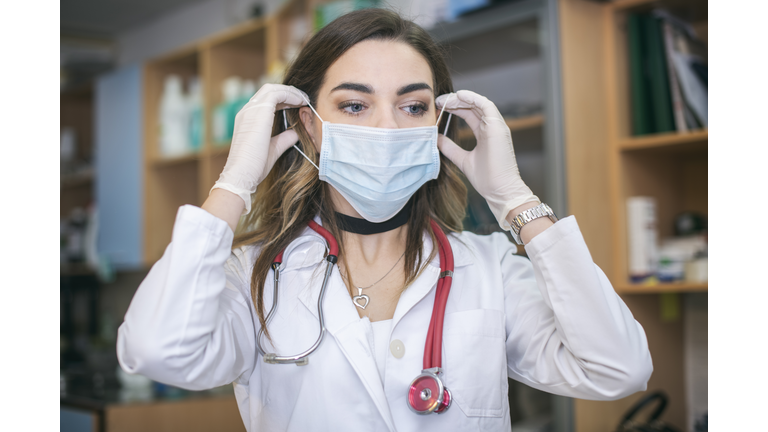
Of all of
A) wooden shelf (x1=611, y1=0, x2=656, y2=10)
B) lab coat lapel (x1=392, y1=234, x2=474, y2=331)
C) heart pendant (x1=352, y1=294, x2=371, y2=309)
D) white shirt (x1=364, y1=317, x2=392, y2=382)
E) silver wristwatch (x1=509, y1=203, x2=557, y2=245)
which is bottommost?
white shirt (x1=364, y1=317, x2=392, y2=382)

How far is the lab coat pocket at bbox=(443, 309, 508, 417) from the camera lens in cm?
111

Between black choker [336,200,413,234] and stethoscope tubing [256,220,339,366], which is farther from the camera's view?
black choker [336,200,413,234]

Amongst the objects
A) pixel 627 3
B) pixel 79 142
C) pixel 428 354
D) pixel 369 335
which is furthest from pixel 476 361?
pixel 79 142

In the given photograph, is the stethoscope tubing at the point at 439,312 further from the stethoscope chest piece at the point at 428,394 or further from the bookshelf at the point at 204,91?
the bookshelf at the point at 204,91

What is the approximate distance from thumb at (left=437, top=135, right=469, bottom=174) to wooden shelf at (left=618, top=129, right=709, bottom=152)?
914mm

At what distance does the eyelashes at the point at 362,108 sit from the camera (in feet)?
3.89

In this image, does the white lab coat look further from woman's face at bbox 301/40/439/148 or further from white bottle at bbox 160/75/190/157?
white bottle at bbox 160/75/190/157

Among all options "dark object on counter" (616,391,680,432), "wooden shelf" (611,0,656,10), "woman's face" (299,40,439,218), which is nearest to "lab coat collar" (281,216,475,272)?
"woman's face" (299,40,439,218)

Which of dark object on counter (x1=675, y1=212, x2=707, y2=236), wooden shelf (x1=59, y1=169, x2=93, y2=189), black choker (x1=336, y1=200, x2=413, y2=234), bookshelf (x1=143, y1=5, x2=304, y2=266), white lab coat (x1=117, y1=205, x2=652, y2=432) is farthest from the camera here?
wooden shelf (x1=59, y1=169, x2=93, y2=189)

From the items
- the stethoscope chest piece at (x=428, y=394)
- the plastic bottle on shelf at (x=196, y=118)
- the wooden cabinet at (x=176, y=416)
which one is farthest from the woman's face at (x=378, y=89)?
the plastic bottle on shelf at (x=196, y=118)

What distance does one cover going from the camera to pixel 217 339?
101 centimetres

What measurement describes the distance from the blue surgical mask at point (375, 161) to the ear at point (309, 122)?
0.05 metres

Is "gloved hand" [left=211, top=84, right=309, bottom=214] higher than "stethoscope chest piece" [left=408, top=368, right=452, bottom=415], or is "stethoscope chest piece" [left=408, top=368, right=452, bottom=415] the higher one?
"gloved hand" [left=211, top=84, right=309, bottom=214]
